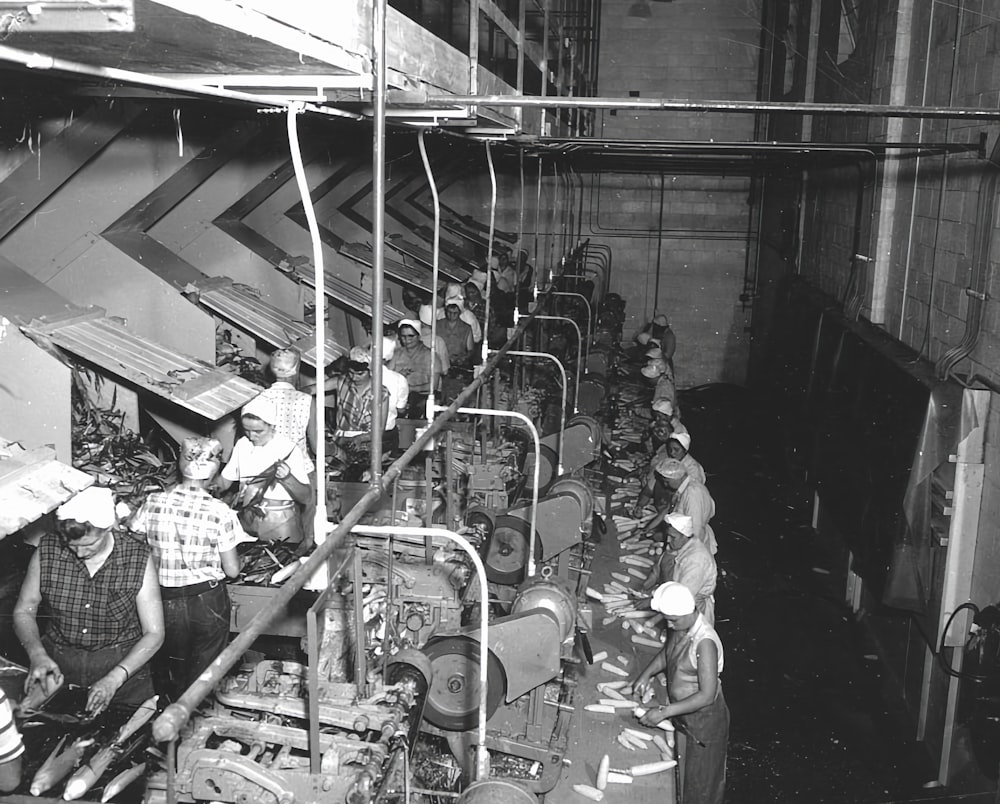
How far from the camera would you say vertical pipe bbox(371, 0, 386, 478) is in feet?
9.03

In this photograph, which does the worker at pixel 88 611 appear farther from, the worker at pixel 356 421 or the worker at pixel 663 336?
the worker at pixel 663 336

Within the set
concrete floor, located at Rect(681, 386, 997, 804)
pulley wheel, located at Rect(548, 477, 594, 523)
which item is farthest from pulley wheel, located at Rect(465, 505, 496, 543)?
concrete floor, located at Rect(681, 386, 997, 804)

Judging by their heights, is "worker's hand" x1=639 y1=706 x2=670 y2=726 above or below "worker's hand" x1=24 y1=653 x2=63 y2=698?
below

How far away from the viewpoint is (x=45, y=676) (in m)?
4.46

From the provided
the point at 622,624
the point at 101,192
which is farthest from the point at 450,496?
the point at 101,192

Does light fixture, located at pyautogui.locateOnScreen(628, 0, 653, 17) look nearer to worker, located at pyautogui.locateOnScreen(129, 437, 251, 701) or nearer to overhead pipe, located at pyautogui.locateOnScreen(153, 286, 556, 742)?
worker, located at pyautogui.locateOnScreen(129, 437, 251, 701)

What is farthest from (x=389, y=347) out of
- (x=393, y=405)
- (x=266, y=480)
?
(x=266, y=480)

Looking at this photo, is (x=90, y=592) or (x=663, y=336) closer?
(x=90, y=592)

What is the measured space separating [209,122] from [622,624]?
557 centimetres

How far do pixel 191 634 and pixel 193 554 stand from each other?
1.62 ft

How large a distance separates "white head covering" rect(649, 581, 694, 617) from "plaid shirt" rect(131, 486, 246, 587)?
2358mm

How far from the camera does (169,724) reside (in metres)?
1.83

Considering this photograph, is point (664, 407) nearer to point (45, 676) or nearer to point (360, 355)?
point (360, 355)

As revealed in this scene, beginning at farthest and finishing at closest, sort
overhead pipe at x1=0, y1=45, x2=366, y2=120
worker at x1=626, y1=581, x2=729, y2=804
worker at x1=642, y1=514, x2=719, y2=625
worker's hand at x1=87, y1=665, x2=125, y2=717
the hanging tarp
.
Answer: the hanging tarp → worker at x1=642, y1=514, x2=719, y2=625 → worker at x1=626, y1=581, x2=729, y2=804 → worker's hand at x1=87, y1=665, x2=125, y2=717 → overhead pipe at x1=0, y1=45, x2=366, y2=120
